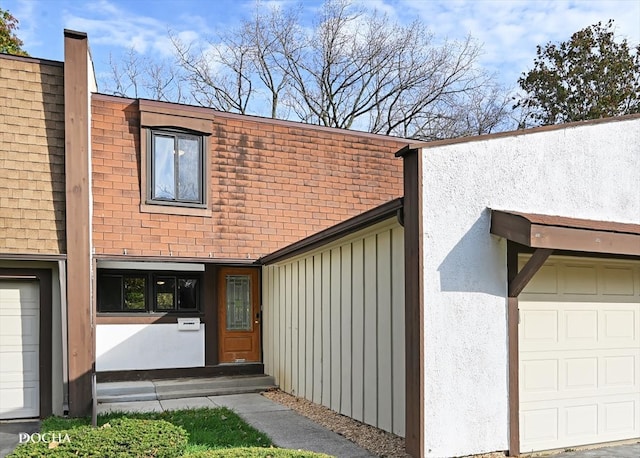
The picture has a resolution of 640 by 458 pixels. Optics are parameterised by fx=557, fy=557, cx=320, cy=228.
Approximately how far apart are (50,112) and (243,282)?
4.89 m

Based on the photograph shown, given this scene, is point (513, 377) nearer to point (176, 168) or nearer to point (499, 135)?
point (499, 135)

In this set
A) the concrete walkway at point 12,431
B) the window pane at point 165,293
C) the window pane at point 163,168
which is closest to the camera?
the concrete walkway at point 12,431

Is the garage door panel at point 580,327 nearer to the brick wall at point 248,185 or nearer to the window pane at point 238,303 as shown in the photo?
the brick wall at point 248,185

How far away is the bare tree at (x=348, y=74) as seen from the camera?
78.4 ft

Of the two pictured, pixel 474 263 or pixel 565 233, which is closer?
pixel 565 233

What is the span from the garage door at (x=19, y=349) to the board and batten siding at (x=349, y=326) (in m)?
3.87

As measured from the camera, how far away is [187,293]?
1075 cm

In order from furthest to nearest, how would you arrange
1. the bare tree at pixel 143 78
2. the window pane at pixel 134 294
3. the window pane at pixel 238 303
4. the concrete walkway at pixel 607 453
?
the bare tree at pixel 143 78
the window pane at pixel 238 303
the window pane at pixel 134 294
the concrete walkway at pixel 607 453

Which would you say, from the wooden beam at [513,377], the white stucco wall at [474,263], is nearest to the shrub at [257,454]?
the white stucco wall at [474,263]

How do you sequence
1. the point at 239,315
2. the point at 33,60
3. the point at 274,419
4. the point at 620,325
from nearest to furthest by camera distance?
the point at 620,325 → the point at 274,419 → the point at 33,60 → the point at 239,315

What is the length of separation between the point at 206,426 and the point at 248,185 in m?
4.97

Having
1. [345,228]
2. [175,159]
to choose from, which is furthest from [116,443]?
[175,159]

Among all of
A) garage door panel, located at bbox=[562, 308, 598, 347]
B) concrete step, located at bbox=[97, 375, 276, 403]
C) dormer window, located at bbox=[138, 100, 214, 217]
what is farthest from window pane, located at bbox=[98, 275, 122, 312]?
garage door panel, located at bbox=[562, 308, 598, 347]

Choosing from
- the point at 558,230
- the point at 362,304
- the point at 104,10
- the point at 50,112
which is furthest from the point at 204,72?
the point at 558,230
